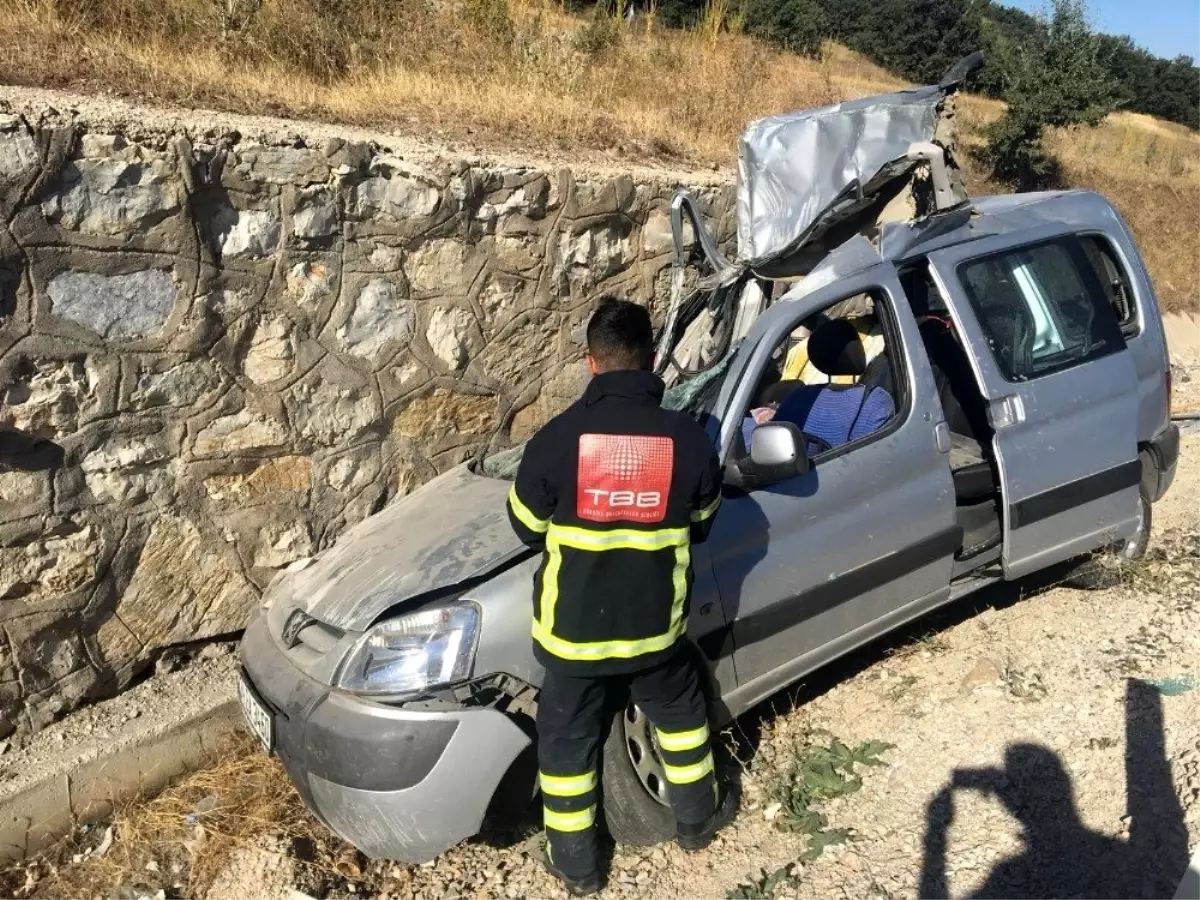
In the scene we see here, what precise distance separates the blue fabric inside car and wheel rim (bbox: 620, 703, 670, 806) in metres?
1.05

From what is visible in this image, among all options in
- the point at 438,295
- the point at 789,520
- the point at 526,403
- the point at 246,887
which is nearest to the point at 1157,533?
the point at 789,520

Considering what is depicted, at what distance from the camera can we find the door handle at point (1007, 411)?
389cm

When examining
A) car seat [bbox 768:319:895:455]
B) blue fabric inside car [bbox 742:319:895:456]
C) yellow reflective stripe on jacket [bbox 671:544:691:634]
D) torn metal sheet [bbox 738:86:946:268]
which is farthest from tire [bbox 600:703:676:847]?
torn metal sheet [bbox 738:86:946:268]

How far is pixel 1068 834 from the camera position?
3125 mm

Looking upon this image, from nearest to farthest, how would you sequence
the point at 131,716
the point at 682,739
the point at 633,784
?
the point at 682,739 < the point at 633,784 < the point at 131,716

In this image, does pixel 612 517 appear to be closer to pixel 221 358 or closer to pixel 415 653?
pixel 415 653

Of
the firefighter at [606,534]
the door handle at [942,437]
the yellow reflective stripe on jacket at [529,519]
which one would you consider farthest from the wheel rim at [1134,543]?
the yellow reflective stripe on jacket at [529,519]

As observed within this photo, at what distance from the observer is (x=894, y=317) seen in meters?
3.80

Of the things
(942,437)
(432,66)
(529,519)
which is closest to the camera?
(529,519)

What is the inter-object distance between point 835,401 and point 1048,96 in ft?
49.9

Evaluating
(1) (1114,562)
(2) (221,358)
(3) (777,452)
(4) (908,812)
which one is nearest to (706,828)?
(4) (908,812)

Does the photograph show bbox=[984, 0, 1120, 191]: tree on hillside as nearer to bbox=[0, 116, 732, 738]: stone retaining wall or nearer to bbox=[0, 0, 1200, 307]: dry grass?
bbox=[0, 0, 1200, 307]: dry grass

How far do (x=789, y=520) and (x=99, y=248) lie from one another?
9.76 feet

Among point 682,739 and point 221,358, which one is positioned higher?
point 221,358
